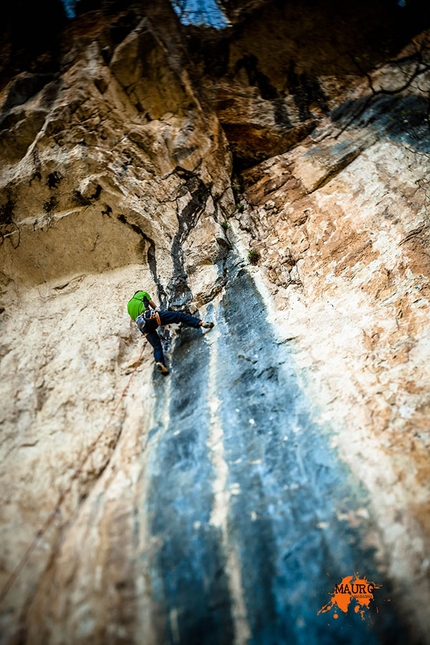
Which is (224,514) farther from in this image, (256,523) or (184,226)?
(184,226)

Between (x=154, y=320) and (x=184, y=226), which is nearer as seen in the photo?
(x=154, y=320)

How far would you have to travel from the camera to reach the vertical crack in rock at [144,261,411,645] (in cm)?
257

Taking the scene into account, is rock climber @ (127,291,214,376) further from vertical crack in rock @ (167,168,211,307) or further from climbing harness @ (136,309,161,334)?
vertical crack in rock @ (167,168,211,307)

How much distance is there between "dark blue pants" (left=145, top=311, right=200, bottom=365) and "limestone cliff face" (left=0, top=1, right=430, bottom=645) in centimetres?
27

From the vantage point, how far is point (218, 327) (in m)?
5.11

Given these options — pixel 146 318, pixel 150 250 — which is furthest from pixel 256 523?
pixel 150 250

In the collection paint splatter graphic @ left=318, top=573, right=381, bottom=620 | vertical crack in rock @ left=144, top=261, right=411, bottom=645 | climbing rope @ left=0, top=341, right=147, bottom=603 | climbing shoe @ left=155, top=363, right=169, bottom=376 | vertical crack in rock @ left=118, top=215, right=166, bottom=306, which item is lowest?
paint splatter graphic @ left=318, top=573, right=381, bottom=620

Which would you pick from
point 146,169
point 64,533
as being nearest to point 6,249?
point 146,169

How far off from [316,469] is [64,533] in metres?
2.59

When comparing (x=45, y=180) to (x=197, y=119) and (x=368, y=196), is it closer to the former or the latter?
(x=197, y=119)

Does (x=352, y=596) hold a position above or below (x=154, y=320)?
below

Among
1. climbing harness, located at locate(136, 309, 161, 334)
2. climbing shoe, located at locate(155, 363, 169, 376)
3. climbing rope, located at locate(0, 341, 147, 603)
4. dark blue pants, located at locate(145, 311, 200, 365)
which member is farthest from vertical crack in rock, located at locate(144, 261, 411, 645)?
climbing harness, located at locate(136, 309, 161, 334)

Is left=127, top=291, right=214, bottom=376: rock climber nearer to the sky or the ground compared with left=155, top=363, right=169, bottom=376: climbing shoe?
nearer to the sky

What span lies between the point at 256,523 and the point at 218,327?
2.82 m
